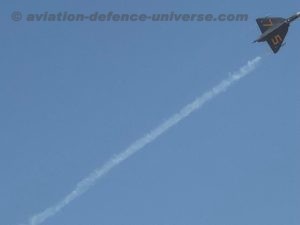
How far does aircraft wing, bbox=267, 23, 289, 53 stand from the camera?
362 feet

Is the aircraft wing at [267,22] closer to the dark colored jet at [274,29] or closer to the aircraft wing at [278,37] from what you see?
the dark colored jet at [274,29]

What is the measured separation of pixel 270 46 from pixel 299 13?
9.84 metres

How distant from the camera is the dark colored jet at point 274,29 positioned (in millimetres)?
110794

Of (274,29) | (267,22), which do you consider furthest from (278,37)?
(267,22)

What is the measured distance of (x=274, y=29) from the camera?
11212 centimetres

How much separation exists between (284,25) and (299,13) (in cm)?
449

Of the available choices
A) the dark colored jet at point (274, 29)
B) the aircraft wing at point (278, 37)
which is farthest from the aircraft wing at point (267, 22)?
the aircraft wing at point (278, 37)

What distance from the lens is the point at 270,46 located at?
10981 centimetres

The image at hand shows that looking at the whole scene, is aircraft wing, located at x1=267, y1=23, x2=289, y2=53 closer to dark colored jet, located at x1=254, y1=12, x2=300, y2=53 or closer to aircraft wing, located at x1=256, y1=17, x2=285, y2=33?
dark colored jet, located at x1=254, y1=12, x2=300, y2=53

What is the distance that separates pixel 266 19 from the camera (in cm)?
11350

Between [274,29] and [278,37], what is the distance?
6.75ft

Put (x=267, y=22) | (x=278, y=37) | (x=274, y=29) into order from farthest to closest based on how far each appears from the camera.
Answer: (x=267, y=22), (x=274, y=29), (x=278, y=37)

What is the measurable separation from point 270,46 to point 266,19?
25.0ft

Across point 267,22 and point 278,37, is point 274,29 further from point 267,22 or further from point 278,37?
point 267,22
